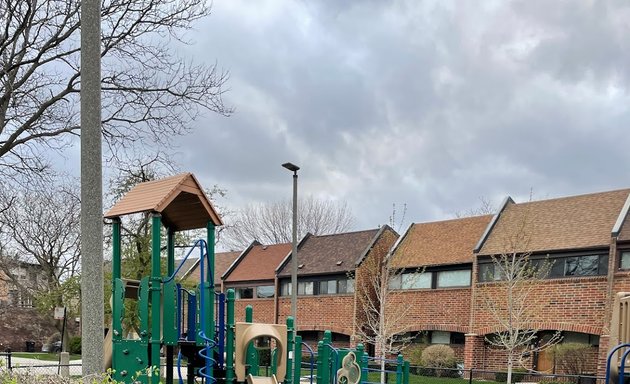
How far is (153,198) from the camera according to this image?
8.47m

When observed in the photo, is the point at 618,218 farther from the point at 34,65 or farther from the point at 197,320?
the point at 34,65

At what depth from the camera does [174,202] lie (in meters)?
9.22

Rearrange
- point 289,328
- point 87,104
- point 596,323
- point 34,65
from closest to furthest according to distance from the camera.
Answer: point 87,104 → point 289,328 → point 34,65 → point 596,323

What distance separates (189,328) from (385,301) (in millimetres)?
16097

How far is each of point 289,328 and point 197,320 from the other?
1.50 m

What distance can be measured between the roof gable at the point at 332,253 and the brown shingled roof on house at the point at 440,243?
225 centimetres

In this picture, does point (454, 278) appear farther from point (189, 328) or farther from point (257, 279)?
point (189, 328)

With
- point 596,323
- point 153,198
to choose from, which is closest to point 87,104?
point 153,198

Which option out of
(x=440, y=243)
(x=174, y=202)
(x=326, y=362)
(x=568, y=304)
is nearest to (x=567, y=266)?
(x=568, y=304)

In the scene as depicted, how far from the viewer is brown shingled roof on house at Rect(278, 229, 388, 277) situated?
29.5 m

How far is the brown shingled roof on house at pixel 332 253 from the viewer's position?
29547 millimetres

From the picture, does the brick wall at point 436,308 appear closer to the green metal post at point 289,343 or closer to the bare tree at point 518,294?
the bare tree at point 518,294

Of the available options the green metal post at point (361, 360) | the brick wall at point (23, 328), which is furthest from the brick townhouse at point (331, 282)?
the brick wall at point (23, 328)

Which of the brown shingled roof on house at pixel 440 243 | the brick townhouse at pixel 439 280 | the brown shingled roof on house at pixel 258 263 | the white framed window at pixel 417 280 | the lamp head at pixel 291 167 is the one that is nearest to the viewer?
the lamp head at pixel 291 167
